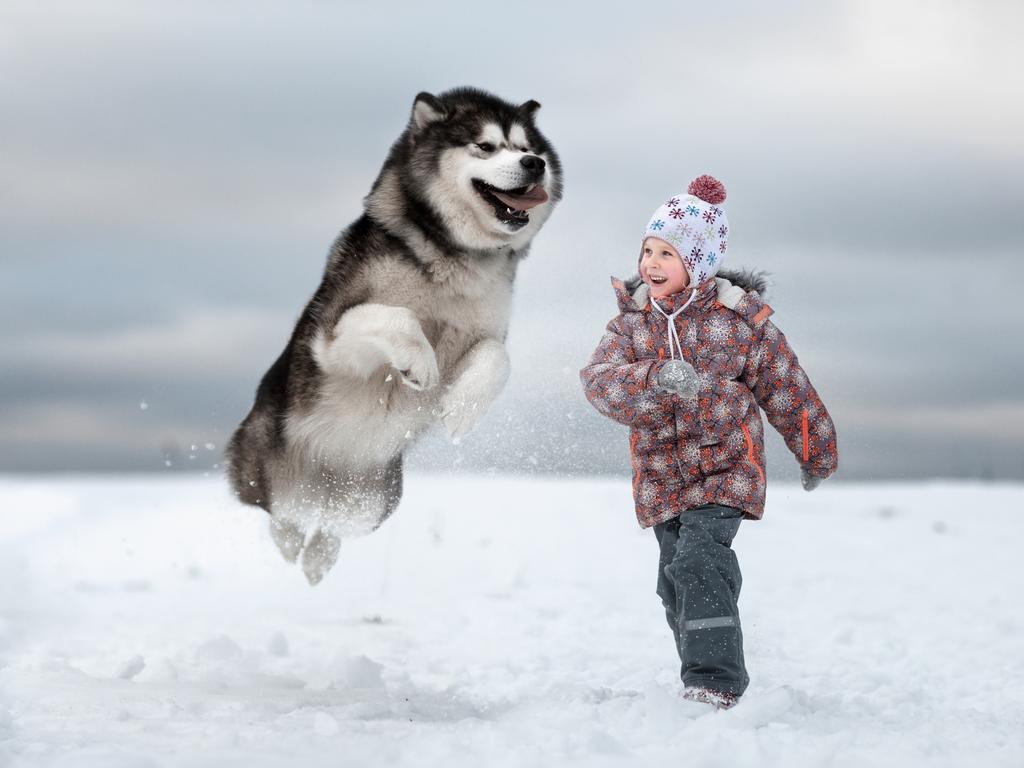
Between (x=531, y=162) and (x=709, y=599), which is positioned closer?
(x=709, y=599)

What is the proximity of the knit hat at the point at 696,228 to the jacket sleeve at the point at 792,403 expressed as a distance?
0.31m

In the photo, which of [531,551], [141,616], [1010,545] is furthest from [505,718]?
[1010,545]

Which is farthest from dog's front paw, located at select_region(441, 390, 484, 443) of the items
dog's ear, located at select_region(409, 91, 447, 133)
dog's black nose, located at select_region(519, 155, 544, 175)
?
dog's ear, located at select_region(409, 91, 447, 133)

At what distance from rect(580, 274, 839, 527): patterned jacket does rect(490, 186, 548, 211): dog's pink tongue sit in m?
0.55

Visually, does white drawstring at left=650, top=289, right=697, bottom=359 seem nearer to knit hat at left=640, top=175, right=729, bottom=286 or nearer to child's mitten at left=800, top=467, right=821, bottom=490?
knit hat at left=640, top=175, right=729, bottom=286

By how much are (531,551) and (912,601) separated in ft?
9.79

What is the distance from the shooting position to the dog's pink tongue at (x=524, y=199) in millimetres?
4344

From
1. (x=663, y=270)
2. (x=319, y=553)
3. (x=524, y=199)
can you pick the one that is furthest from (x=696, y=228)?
(x=319, y=553)

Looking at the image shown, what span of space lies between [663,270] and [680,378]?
540 millimetres

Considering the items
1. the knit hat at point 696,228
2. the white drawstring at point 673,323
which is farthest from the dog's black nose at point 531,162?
the white drawstring at point 673,323

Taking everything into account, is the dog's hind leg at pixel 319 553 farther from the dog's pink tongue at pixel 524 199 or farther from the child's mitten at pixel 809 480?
the child's mitten at pixel 809 480

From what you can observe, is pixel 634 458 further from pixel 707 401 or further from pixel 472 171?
pixel 472 171

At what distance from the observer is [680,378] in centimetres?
356

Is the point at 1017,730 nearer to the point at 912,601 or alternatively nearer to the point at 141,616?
the point at 912,601
